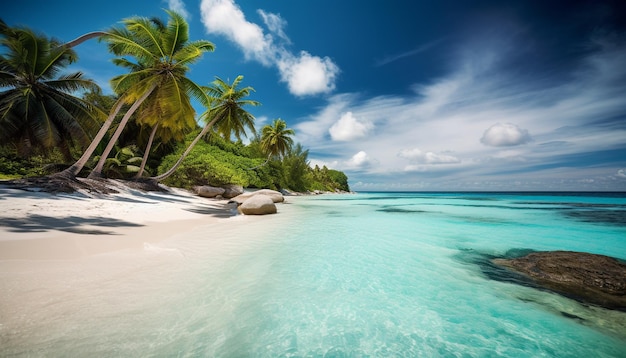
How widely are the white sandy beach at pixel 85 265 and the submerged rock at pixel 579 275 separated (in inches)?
217

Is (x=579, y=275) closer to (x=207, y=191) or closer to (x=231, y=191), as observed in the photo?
(x=207, y=191)

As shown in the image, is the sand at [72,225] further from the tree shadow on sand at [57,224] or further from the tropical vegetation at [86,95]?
the tropical vegetation at [86,95]

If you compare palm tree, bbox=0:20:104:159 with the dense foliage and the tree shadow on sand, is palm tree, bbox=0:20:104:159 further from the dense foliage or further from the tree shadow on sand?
the tree shadow on sand

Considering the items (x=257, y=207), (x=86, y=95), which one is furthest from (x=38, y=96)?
(x=257, y=207)

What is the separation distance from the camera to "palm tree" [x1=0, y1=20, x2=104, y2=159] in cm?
1200

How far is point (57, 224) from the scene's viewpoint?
6375 millimetres

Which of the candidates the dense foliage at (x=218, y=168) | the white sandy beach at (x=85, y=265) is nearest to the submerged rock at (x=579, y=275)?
the white sandy beach at (x=85, y=265)

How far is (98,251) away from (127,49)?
40.3ft

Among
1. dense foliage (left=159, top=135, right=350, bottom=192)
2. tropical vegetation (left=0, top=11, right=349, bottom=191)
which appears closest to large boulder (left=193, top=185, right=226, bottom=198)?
dense foliage (left=159, top=135, right=350, bottom=192)

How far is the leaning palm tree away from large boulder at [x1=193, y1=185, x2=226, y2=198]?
54.7ft

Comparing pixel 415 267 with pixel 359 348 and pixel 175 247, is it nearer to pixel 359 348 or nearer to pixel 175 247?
pixel 359 348

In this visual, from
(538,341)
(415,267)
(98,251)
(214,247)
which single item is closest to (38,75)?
(98,251)

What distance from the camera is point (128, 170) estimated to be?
64.5ft

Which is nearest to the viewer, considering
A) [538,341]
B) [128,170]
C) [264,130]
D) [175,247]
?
[538,341]
